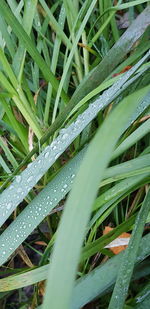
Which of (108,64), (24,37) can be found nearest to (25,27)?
(24,37)

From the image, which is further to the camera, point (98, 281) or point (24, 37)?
point (24, 37)

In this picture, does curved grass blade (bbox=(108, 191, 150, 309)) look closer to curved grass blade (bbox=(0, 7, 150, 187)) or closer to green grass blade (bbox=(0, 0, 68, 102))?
curved grass blade (bbox=(0, 7, 150, 187))

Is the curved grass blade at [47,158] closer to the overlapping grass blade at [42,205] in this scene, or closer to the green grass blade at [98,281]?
the overlapping grass blade at [42,205]

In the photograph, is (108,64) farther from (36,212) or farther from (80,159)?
(36,212)

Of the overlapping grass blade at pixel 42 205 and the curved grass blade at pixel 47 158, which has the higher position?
the curved grass blade at pixel 47 158

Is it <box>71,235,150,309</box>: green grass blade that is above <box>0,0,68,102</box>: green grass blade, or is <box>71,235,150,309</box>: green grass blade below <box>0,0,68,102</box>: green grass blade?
below

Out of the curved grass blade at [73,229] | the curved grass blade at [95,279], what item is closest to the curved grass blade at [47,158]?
the curved grass blade at [95,279]

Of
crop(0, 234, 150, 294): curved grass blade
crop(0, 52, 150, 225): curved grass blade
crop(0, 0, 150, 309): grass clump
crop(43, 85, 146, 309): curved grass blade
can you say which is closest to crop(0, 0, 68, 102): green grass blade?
crop(0, 0, 150, 309): grass clump

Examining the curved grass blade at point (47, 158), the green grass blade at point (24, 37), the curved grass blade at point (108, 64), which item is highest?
the green grass blade at point (24, 37)

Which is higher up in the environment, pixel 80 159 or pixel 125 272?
pixel 80 159
